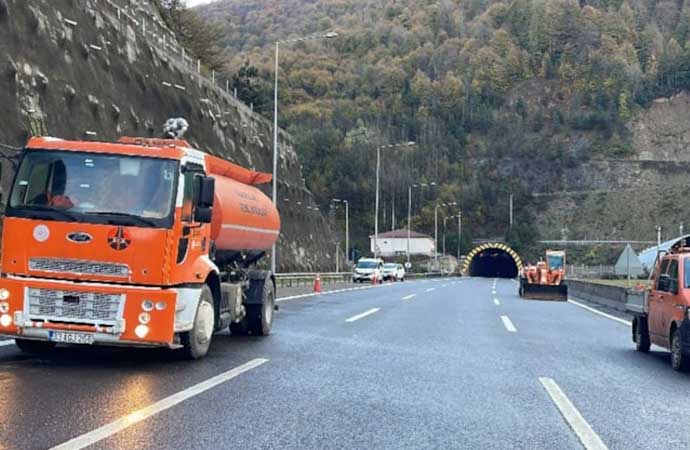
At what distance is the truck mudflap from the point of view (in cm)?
3791

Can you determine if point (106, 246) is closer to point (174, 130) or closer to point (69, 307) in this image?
point (69, 307)

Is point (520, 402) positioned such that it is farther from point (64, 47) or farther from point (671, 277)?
point (64, 47)

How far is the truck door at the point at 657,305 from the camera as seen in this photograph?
1335cm

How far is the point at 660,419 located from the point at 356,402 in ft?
10.2

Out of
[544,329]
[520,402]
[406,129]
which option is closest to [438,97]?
[406,129]

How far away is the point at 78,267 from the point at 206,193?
201cm

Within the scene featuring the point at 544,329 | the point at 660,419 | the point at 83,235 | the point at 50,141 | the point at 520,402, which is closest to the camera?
the point at 660,419

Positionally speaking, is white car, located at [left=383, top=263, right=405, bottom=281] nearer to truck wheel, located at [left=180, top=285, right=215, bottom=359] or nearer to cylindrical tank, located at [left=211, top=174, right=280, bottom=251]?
cylindrical tank, located at [left=211, top=174, right=280, bottom=251]

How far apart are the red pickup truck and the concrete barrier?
7.78 meters

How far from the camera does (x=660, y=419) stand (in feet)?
27.5

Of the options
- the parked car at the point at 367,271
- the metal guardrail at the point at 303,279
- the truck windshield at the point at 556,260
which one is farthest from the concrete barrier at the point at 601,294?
the parked car at the point at 367,271

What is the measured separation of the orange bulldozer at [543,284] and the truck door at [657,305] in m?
23.9

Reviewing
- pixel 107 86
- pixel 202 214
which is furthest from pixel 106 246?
pixel 107 86

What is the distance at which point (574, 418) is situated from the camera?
8.21 metres
